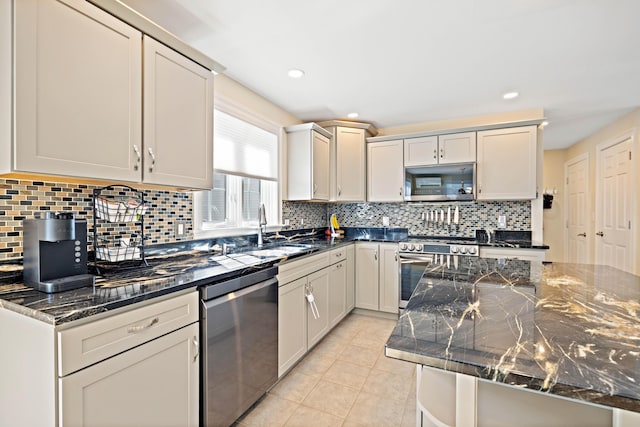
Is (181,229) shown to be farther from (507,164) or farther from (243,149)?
(507,164)

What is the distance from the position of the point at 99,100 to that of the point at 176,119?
41cm

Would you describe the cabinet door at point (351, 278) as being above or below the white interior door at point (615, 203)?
below

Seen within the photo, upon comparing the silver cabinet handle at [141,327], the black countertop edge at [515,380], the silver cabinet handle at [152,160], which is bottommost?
the silver cabinet handle at [141,327]

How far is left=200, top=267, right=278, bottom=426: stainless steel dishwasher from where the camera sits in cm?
152

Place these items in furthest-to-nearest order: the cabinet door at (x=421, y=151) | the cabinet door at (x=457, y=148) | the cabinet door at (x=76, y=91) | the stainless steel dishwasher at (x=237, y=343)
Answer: the cabinet door at (x=421, y=151), the cabinet door at (x=457, y=148), the stainless steel dishwasher at (x=237, y=343), the cabinet door at (x=76, y=91)

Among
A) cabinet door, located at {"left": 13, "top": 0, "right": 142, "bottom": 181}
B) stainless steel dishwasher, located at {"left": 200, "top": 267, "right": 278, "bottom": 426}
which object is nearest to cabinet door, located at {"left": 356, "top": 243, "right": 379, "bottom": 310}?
stainless steel dishwasher, located at {"left": 200, "top": 267, "right": 278, "bottom": 426}

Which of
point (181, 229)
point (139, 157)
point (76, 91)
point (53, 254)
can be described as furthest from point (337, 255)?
point (76, 91)

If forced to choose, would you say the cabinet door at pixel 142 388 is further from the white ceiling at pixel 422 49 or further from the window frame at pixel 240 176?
the white ceiling at pixel 422 49

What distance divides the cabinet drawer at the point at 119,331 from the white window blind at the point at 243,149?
57.0 inches

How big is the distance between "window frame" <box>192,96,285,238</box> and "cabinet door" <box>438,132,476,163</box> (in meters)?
1.92

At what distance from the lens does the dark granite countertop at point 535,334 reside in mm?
639

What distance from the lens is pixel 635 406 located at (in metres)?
0.57

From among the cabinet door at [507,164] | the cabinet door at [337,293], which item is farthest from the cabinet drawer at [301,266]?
the cabinet door at [507,164]

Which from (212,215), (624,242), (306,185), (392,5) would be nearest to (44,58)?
(212,215)
